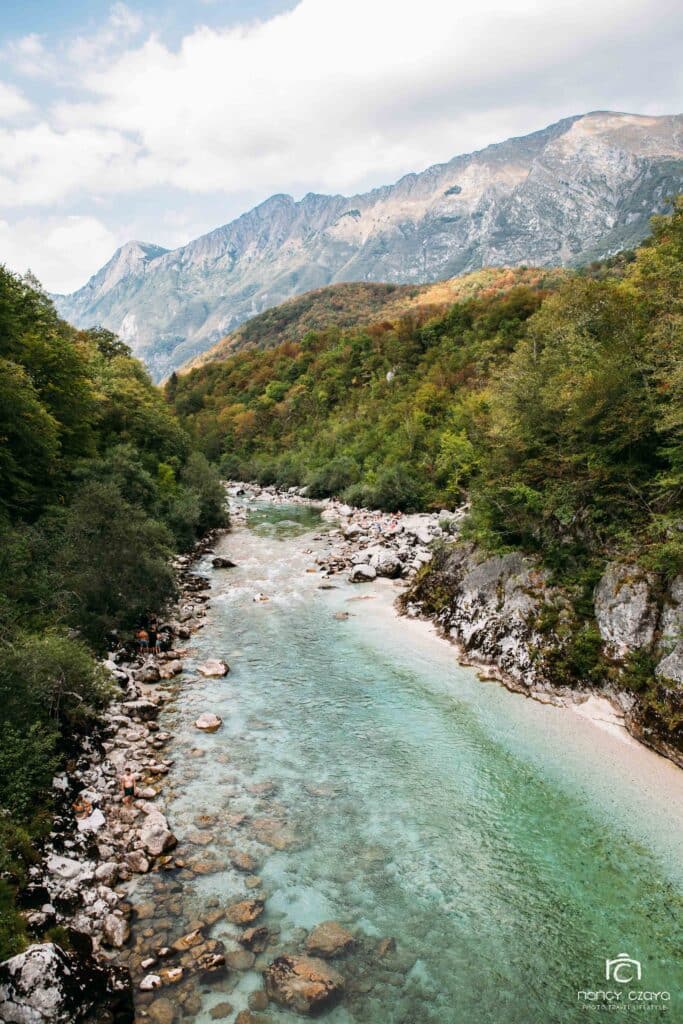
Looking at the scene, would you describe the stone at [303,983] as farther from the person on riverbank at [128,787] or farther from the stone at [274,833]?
the person on riverbank at [128,787]

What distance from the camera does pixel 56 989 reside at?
516 centimetres

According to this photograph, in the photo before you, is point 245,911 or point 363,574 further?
point 363,574

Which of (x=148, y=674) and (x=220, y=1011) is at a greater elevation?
(x=148, y=674)

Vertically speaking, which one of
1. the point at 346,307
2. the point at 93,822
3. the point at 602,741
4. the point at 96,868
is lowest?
the point at 602,741

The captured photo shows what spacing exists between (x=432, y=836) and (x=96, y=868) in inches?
197

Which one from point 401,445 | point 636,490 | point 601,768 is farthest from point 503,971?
point 401,445

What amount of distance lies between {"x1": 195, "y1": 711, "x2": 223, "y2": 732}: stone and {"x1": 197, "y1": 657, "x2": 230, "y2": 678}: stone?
2017 millimetres

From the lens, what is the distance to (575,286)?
29.1 metres

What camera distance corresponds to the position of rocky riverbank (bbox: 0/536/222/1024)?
5172 mm

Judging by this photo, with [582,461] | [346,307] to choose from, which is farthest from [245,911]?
[346,307]

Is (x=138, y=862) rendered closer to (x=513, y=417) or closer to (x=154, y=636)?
(x=154, y=636)

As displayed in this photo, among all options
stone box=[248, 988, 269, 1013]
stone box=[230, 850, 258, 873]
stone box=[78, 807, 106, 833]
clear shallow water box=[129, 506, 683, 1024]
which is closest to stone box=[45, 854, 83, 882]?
stone box=[78, 807, 106, 833]

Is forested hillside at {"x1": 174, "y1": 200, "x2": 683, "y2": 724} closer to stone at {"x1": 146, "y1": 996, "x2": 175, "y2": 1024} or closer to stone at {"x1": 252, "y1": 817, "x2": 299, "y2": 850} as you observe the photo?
stone at {"x1": 252, "y1": 817, "x2": 299, "y2": 850}

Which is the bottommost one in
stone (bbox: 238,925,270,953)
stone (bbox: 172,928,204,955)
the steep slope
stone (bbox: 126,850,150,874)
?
stone (bbox: 238,925,270,953)
